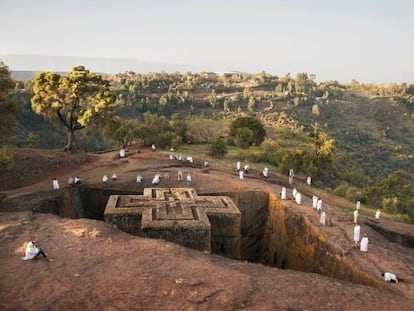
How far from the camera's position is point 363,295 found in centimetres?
774

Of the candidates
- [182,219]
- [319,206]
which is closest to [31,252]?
[182,219]

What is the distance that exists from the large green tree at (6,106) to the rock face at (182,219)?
6479 mm

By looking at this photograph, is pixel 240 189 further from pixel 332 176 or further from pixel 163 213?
pixel 332 176

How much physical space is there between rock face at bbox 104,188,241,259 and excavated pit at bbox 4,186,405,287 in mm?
64

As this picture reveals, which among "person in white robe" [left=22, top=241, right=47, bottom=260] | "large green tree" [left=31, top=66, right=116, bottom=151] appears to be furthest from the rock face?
"large green tree" [left=31, top=66, right=116, bottom=151]

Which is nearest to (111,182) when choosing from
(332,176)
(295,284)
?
(295,284)

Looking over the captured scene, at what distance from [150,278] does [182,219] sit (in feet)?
14.4

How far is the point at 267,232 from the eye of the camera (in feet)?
54.0

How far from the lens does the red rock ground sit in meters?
6.90

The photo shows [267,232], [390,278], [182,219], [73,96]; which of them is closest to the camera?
[390,278]

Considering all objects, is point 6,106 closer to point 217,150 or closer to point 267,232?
point 267,232

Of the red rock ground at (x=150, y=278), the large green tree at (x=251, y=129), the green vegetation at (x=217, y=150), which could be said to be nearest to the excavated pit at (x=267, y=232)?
the red rock ground at (x=150, y=278)

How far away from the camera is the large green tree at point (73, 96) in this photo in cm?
2312

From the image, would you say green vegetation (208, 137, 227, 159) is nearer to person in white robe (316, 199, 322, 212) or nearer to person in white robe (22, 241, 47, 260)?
person in white robe (316, 199, 322, 212)
